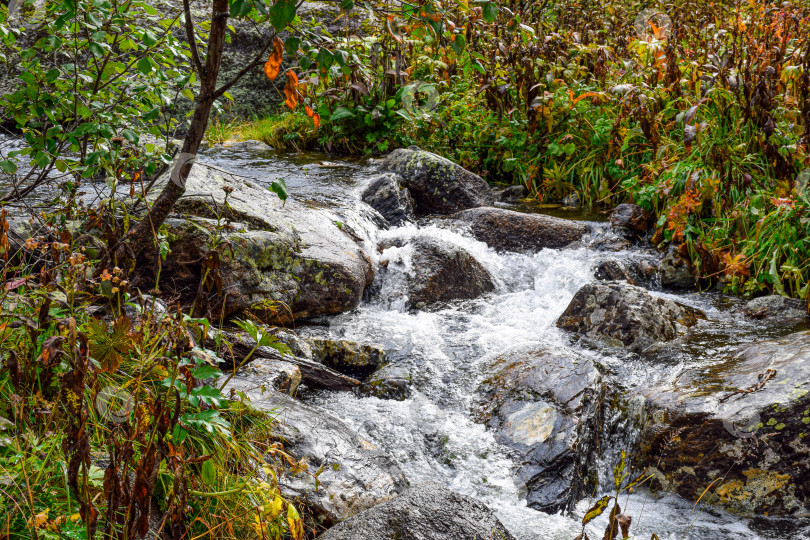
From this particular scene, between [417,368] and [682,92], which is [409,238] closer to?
[417,368]

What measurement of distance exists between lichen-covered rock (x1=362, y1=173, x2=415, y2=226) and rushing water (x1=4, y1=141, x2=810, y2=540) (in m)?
0.19

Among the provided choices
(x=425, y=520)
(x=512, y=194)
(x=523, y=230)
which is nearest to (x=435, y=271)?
(x=523, y=230)

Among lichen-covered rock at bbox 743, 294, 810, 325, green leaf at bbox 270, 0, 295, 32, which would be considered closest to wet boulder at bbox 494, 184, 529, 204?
lichen-covered rock at bbox 743, 294, 810, 325

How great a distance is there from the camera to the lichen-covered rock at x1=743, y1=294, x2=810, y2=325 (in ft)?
14.5

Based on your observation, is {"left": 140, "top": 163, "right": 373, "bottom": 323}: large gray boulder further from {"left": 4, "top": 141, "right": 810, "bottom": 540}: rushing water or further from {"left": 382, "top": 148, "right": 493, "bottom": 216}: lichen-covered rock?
{"left": 382, "top": 148, "right": 493, "bottom": 216}: lichen-covered rock

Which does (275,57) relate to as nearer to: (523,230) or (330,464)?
(330,464)

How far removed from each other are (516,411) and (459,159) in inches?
212

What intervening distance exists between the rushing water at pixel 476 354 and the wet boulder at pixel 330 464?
0.51 meters

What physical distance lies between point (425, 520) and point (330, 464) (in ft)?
1.95

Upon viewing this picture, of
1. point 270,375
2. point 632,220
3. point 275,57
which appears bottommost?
point 270,375

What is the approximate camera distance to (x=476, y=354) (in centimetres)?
432

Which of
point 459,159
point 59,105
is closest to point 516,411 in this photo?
point 59,105

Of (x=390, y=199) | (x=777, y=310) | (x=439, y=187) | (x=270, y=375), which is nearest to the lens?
(x=270, y=375)

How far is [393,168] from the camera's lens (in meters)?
7.48
